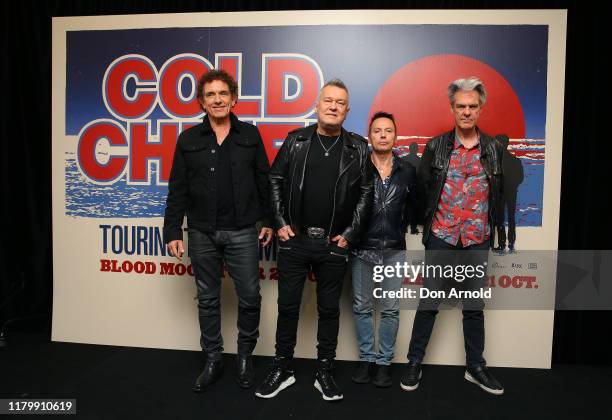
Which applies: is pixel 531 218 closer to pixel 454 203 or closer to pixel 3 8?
pixel 454 203

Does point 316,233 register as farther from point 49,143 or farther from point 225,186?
point 49,143

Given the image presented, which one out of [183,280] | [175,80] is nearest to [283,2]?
[175,80]

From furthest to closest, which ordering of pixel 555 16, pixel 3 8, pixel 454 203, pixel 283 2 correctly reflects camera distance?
pixel 3 8 < pixel 283 2 < pixel 555 16 < pixel 454 203

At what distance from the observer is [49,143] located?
12.5 ft

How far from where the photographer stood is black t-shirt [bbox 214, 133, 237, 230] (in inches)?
106

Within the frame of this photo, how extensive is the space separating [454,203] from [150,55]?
2.20m

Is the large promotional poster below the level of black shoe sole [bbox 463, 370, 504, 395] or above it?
above

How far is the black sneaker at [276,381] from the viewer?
270cm

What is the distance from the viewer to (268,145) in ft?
10.6

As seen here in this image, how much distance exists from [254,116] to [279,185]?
0.79m

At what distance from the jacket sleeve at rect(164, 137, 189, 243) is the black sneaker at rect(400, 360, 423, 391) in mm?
1510

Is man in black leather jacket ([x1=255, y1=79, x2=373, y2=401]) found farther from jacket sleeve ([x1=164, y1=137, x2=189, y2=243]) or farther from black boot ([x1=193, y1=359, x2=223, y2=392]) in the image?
jacket sleeve ([x1=164, y1=137, x2=189, y2=243])

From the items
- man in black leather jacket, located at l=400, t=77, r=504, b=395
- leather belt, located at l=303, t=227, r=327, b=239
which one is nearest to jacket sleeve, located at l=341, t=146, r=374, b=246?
leather belt, located at l=303, t=227, r=327, b=239

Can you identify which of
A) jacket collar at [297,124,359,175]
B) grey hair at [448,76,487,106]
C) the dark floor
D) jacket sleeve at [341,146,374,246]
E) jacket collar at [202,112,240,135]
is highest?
grey hair at [448,76,487,106]
